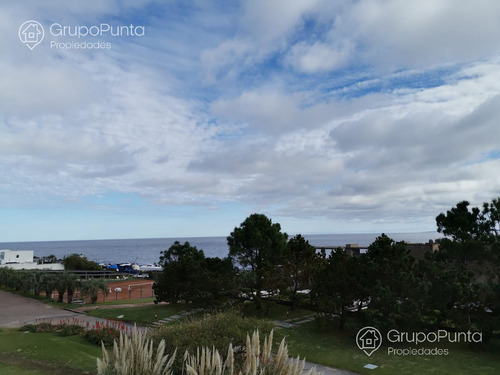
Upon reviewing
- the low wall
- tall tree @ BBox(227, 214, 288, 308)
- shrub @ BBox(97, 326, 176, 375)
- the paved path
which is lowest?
the paved path

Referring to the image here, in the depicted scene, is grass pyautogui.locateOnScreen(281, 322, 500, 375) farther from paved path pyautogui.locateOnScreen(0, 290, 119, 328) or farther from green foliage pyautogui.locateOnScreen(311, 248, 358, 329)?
paved path pyautogui.locateOnScreen(0, 290, 119, 328)

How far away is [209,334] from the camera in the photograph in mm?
12281

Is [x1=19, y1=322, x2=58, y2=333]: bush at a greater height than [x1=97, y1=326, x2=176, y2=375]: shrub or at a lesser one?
lesser

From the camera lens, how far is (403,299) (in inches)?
775

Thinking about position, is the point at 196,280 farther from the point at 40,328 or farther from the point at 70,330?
the point at 40,328

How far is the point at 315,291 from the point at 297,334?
116 inches

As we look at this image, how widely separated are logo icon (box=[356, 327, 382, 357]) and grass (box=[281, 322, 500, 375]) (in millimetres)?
348

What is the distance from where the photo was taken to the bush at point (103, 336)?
20263mm

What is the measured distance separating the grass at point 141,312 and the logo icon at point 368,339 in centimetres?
1535

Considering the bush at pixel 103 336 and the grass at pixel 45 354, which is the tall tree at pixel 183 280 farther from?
the grass at pixel 45 354

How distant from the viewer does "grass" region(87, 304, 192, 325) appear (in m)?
27.8

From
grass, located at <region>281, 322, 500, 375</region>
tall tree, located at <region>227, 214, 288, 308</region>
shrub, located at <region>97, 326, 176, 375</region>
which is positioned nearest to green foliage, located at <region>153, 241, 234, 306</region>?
tall tree, located at <region>227, 214, 288, 308</region>

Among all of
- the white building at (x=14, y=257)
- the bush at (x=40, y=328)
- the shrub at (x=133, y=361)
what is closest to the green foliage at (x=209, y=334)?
the shrub at (x=133, y=361)

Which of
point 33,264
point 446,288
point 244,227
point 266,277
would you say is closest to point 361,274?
point 446,288
